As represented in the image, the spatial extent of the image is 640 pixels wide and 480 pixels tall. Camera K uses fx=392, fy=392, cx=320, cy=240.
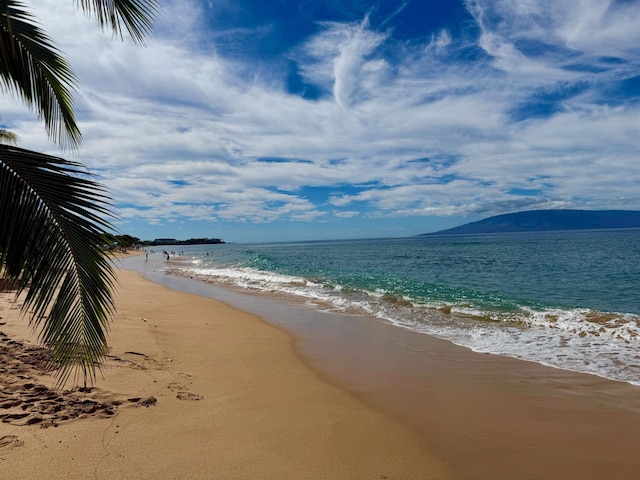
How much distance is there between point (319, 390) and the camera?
18.5 ft

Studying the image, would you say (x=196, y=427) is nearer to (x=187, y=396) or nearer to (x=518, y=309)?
(x=187, y=396)

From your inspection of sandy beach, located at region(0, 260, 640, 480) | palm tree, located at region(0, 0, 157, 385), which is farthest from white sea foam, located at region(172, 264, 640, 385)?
palm tree, located at region(0, 0, 157, 385)

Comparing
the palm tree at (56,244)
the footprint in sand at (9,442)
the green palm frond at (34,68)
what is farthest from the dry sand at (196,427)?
the green palm frond at (34,68)

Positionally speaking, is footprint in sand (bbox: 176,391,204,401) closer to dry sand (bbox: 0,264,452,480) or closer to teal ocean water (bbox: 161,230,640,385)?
dry sand (bbox: 0,264,452,480)

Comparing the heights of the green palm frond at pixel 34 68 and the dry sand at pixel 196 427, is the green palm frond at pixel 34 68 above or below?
above

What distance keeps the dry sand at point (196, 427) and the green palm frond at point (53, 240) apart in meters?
1.33

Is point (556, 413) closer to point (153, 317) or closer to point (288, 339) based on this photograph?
point (288, 339)

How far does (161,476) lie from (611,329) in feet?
35.1

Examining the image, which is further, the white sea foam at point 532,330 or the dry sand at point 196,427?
the white sea foam at point 532,330

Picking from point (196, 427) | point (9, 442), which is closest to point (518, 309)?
point (196, 427)

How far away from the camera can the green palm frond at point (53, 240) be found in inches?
107

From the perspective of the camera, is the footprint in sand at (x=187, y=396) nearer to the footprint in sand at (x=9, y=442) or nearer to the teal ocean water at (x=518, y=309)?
the footprint in sand at (x=9, y=442)

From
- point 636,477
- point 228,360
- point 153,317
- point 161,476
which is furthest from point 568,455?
point 153,317

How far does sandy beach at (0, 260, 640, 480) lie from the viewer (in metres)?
3.55
